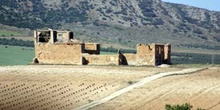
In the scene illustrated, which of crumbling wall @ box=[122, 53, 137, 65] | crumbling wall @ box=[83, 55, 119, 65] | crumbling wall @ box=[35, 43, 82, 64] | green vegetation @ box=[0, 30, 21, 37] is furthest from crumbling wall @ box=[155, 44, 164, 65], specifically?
green vegetation @ box=[0, 30, 21, 37]

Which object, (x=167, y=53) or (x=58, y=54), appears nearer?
(x=58, y=54)

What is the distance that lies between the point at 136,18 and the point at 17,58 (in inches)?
3787

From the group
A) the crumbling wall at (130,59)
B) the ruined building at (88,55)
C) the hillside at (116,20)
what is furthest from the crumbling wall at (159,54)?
the hillside at (116,20)

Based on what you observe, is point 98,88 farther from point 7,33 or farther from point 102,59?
point 7,33

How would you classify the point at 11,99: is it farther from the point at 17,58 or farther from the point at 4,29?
the point at 4,29

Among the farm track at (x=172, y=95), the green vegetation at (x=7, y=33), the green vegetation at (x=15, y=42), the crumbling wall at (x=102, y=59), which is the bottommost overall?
the farm track at (x=172, y=95)

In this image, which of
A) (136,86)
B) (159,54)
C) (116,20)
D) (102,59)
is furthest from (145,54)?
(116,20)

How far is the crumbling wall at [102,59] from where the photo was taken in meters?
45.9

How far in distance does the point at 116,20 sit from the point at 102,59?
104999mm

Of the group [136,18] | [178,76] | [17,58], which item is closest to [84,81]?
[178,76]

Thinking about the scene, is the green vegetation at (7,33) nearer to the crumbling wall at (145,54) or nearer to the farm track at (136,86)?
the crumbling wall at (145,54)

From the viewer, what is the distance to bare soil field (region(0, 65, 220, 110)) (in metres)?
30.6

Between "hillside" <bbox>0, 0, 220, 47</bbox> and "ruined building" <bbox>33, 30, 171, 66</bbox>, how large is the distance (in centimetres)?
7181

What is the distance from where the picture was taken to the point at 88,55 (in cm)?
4653
